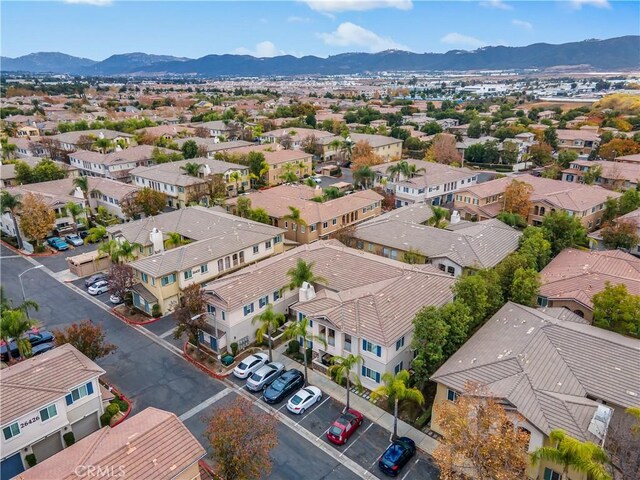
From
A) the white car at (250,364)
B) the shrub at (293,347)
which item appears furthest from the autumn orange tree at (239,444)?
the shrub at (293,347)

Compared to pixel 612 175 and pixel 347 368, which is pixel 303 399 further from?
pixel 612 175

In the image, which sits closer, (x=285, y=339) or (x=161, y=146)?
(x=285, y=339)

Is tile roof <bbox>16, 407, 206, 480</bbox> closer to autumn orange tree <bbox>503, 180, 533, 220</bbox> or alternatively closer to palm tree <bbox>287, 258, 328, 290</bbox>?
palm tree <bbox>287, 258, 328, 290</bbox>

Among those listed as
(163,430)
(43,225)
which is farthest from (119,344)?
(43,225)

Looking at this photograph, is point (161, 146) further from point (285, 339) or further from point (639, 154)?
point (639, 154)

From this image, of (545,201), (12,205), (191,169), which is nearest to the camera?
(12,205)

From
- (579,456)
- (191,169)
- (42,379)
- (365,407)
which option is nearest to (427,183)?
(191,169)
